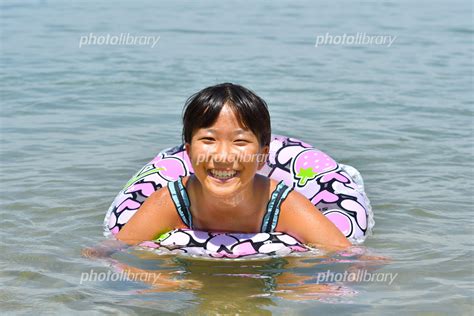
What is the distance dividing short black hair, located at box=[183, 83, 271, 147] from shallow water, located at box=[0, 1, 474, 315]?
72cm

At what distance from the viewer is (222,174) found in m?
3.74

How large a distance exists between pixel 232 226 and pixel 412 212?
4.98 ft

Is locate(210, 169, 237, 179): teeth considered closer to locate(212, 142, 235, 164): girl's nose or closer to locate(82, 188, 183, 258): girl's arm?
locate(212, 142, 235, 164): girl's nose

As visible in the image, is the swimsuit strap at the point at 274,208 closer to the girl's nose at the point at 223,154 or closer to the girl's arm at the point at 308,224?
the girl's arm at the point at 308,224

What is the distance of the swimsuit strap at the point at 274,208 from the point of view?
402cm

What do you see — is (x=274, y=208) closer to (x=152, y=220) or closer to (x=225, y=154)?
(x=225, y=154)

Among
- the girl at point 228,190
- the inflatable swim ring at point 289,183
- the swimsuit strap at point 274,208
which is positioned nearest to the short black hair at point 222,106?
the girl at point 228,190

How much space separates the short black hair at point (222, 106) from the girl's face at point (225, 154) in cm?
2

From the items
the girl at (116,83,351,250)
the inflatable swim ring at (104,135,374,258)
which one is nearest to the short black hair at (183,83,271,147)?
the girl at (116,83,351,250)

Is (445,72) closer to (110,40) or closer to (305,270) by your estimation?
(110,40)

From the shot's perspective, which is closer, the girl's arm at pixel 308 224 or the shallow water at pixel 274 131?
the shallow water at pixel 274 131

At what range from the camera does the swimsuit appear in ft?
13.2

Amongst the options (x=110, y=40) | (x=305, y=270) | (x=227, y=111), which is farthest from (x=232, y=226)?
(x=110, y=40)

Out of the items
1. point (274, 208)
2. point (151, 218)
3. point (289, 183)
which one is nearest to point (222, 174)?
point (274, 208)
